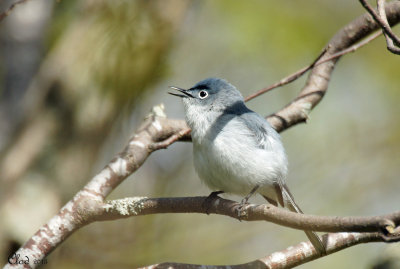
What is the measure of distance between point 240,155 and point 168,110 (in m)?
3.20

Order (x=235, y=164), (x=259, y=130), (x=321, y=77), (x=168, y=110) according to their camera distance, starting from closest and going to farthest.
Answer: (x=235, y=164) → (x=259, y=130) → (x=321, y=77) → (x=168, y=110)

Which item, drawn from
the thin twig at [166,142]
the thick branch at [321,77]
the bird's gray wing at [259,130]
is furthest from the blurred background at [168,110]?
the thick branch at [321,77]

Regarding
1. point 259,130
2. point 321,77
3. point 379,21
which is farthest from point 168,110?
point 379,21

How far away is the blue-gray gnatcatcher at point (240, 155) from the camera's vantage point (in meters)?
3.11

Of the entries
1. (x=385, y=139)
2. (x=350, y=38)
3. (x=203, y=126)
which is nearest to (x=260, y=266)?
(x=203, y=126)

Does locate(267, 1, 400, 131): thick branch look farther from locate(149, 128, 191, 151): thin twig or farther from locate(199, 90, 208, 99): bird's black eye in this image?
locate(149, 128, 191, 151): thin twig

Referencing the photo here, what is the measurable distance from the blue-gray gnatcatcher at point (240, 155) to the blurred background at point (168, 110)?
0.97m

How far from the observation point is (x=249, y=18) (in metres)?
5.44

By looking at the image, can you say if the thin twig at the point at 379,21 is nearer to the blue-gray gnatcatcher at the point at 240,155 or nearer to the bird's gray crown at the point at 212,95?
the blue-gray gnatcatcher at the point at 240,155

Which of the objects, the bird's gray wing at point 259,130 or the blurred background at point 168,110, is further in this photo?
the blurred background at point 168,110

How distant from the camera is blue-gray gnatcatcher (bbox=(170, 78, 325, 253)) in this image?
3.11m

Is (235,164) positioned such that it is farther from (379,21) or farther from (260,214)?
(379,21)

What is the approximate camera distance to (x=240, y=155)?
10.2 feet

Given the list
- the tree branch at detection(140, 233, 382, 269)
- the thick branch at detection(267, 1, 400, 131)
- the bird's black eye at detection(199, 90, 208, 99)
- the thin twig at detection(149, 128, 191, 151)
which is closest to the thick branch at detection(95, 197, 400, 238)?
the tree branch at detection(140, 233, 382, 269)
